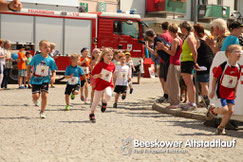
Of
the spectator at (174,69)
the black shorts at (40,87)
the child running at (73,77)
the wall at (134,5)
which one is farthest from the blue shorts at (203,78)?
the wall at (134,5)

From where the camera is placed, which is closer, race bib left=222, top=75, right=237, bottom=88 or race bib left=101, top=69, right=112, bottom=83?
race bib left=222, top=75, right=237, bottom=88

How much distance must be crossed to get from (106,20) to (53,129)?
15864 millimetres

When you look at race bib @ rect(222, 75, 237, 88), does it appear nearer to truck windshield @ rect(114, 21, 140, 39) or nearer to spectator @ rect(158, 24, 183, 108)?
spectator @ rect(158, 24, 183, 108)

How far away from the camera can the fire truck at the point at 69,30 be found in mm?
21094

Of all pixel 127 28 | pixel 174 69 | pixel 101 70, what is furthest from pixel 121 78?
→ pixel 127 28

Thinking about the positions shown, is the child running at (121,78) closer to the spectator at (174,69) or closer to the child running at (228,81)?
the spectator at (174,69)

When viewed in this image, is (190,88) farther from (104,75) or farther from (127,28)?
(127,28)

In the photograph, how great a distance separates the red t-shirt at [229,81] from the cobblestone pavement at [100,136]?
67 cm

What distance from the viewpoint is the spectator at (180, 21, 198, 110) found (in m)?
9.77

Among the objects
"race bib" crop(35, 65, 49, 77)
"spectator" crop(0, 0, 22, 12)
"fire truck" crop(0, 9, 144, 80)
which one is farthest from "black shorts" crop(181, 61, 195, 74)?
"fire truck" crop(0, 9, 144, 80)

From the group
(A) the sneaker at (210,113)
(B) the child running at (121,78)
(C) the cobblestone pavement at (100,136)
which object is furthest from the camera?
(B) the child running at (121,78)

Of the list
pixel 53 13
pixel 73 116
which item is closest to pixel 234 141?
pixel 73 116

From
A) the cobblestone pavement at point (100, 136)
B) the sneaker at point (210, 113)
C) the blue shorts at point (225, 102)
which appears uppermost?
the blue shorts at point (225, 102)

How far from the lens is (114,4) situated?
3400cm
